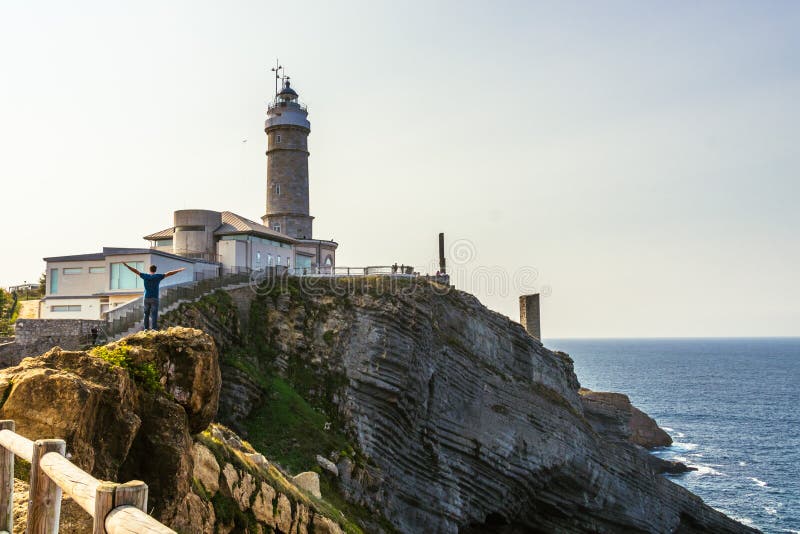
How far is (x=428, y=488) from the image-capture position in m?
34.0

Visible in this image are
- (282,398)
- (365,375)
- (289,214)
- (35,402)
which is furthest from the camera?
(289,214)

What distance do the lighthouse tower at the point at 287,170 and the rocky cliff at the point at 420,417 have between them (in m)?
20.4

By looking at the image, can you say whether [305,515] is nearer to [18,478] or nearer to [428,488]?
[18,478]

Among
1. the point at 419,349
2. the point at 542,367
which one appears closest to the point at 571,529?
the point at 542,367

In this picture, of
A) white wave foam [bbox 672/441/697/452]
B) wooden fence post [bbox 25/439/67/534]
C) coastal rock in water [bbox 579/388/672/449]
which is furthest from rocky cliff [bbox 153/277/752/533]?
white wave foam [bbox 672/441/697/452]

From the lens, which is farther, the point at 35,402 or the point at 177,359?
the point at 177,359

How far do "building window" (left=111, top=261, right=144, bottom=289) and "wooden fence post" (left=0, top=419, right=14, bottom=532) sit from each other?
30.5 m

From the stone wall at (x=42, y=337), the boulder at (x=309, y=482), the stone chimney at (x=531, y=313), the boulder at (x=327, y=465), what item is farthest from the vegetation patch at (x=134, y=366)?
the stone chimney at (x=531, y=313)

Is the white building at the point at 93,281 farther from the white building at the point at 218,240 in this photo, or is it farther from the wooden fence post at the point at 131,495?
the wooden fence post at the point at 131,495

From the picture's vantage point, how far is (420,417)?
36406mm

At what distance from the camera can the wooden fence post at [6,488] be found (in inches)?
233

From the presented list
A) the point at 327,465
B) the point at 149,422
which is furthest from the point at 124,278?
the point at 149,422

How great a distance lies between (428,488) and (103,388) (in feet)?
92.9

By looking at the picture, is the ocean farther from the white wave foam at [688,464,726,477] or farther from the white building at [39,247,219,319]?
the white building at [39,247,219,319]
